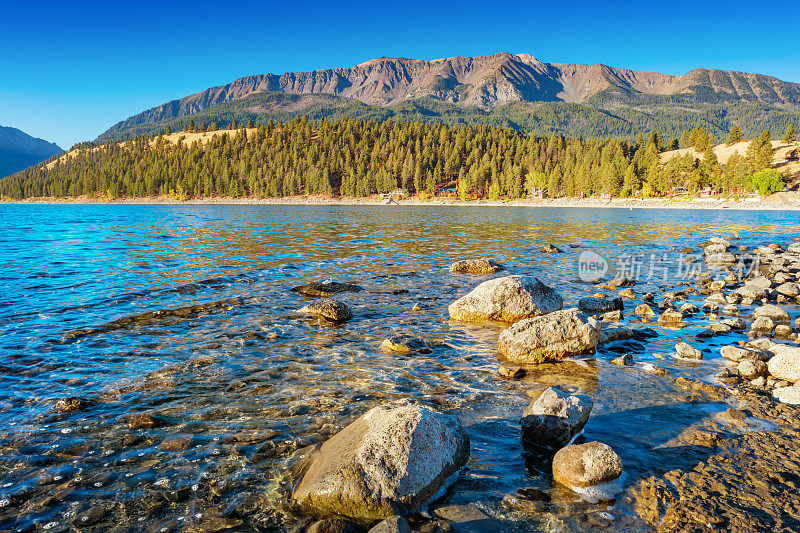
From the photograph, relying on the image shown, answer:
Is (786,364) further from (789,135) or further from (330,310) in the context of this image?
(789,135)

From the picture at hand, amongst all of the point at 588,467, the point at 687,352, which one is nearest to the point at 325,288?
the point at 687,352

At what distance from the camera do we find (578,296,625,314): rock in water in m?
14.9

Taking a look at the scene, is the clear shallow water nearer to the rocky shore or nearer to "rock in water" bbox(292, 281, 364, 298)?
the rocky shore

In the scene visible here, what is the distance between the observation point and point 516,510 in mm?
5109

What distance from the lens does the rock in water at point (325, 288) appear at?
17.4 meters

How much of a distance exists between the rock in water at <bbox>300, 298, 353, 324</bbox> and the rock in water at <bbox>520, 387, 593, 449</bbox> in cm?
786

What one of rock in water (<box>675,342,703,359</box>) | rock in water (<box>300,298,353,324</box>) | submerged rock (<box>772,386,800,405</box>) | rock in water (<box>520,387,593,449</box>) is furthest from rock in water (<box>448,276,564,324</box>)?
rock in water (<box>520,387,593,449</box>)

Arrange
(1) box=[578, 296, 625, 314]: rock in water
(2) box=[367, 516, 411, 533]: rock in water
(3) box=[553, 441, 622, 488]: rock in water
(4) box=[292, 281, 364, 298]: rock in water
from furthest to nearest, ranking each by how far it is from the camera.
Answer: (4) box=[292, 281, 364, 298]: rock in water
(1) box=[578, 296, 625, 314]: rock in water
(3) box=[553, 441, 622, 488]: rock in water
(2) box=[367, 516, 411, 533]: rock in water

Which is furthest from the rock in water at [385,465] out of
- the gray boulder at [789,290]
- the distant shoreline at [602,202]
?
the distant shoreline at [602,202]

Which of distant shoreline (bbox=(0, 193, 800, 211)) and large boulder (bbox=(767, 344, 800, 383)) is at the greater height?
distant shoreline (bbox=(0, 193, 800, 211))

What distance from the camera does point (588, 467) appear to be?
218 inches

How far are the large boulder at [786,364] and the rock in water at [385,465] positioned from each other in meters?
7.42

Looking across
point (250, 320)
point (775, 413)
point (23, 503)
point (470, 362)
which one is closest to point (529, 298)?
point (470, 362)

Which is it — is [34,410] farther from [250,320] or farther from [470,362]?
[470,362]
